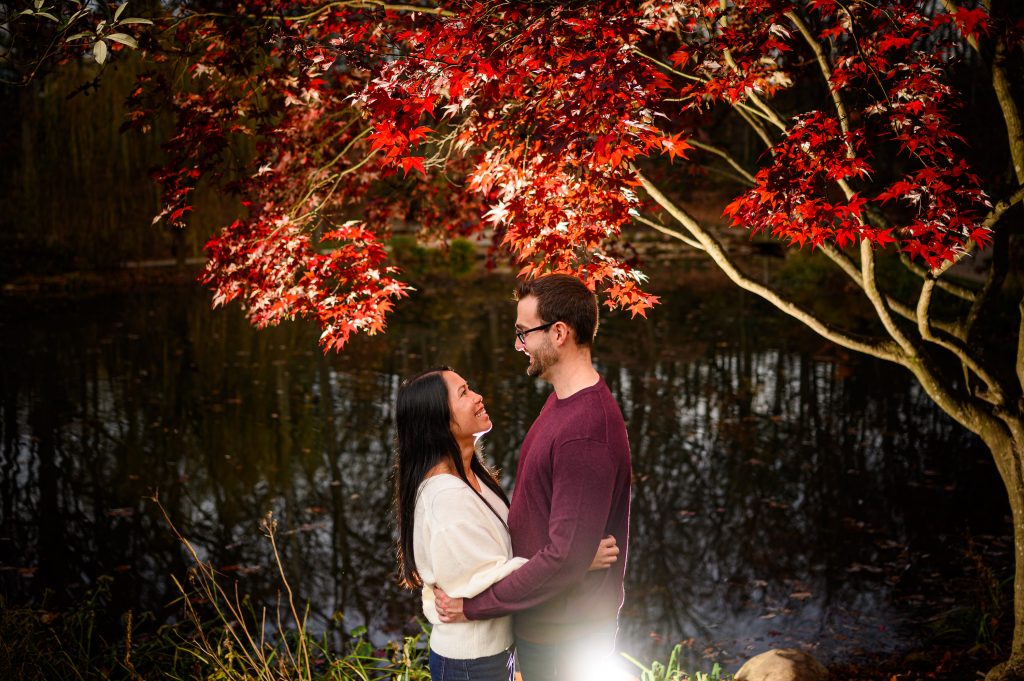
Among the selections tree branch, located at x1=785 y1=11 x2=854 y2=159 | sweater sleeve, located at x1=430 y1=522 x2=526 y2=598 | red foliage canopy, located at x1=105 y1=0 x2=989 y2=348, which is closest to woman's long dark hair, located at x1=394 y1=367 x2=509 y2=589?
sweater sleeve, located at x1=430 y1=522 x2=526 y2=598

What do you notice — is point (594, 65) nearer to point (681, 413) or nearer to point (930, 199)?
point (930, 199)

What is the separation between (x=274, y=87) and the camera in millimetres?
4844

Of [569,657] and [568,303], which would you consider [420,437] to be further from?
[569,657]

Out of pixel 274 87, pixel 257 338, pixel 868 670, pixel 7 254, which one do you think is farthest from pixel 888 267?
pixel 7 254

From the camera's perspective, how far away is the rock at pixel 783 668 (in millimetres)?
4078

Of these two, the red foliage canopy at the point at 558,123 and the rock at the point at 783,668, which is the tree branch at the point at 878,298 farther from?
the rock at the point at 783,668

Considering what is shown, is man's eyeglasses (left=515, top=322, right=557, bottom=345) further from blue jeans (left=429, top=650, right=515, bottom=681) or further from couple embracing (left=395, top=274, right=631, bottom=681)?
blue jeans (left=429, top=650, right=515, bottom=681)

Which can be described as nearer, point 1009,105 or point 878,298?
point 1009,105

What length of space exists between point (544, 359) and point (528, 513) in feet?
1.35

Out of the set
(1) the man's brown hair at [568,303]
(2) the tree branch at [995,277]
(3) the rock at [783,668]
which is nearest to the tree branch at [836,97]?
(2) the tree branch at [995,277]

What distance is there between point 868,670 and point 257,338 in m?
13.1

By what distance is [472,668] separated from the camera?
2.23 meters

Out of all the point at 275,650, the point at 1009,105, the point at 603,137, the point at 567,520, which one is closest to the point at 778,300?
the point at 1009,105

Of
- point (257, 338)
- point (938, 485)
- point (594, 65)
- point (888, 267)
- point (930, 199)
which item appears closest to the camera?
point (594, 65)
